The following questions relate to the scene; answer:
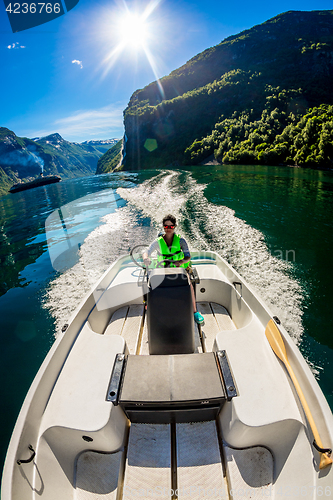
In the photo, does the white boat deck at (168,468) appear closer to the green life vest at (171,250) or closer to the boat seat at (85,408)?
the boat seat at (85,408)

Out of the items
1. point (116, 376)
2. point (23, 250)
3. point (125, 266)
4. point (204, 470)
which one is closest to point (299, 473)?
point (204, 470)

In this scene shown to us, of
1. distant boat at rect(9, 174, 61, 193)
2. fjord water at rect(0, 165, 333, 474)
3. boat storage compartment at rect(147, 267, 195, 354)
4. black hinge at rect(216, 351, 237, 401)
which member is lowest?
fjord water at rect(0, 165, 333, 474)

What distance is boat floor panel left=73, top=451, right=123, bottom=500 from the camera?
2160mm

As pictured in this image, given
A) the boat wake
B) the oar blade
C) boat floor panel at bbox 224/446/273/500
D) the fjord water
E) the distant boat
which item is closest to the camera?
boat floor panel at bbox 224/446/273/500

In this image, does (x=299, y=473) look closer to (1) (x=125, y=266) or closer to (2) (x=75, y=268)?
(1) (x=125, y=266)

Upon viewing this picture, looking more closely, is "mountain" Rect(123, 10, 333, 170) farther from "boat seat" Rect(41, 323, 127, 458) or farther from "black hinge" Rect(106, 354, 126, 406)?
"boat seat" Rect(41, 323, 127, 458)

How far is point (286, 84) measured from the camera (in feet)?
267

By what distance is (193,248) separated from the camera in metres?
10.2

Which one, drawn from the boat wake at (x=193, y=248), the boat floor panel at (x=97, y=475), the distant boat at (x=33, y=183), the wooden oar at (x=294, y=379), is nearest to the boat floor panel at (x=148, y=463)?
the boat floor panel at (x=97, y=475)

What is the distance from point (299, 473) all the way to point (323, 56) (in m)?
133

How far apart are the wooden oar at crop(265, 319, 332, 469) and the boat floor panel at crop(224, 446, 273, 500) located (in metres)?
0.67

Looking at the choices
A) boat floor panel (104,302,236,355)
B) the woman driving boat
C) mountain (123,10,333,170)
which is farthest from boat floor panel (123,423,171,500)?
mountain (123,10,333,170)

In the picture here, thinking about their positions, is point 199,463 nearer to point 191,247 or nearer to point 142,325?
point 142,325

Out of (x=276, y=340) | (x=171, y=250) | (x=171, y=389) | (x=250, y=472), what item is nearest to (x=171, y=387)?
(x=171, y=389)
